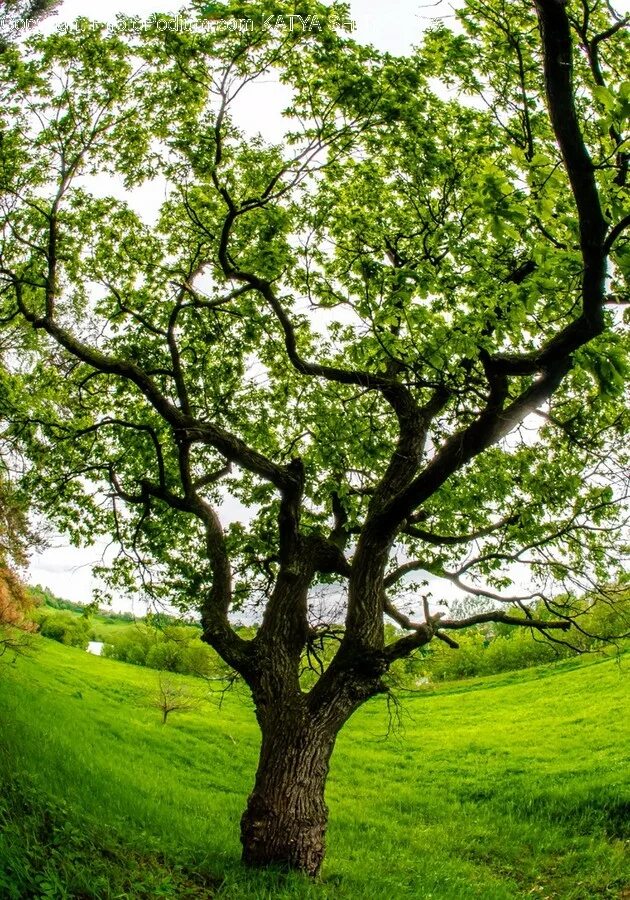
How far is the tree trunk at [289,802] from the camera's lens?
24.9 feet

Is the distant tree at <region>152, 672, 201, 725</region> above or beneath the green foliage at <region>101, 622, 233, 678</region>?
above

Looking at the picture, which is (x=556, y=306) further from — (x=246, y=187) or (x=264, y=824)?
(x=264, y=824)

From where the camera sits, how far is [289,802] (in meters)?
7.76

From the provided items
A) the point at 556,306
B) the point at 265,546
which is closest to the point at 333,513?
the point at 265,546

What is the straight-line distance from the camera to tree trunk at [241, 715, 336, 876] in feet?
24.9

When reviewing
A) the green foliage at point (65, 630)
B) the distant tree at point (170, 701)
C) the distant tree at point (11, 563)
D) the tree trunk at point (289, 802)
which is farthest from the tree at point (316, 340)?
the green foliage at point (65, 630)

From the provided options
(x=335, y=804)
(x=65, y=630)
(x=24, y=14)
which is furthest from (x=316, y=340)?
(x=65, y=630)

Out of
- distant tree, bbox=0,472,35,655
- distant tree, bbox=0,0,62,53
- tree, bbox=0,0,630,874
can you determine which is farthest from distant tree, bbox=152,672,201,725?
distant tree, bbox=0,0,62,53

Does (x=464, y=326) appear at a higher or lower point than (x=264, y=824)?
higher

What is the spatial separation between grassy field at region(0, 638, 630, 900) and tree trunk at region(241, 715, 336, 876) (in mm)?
444

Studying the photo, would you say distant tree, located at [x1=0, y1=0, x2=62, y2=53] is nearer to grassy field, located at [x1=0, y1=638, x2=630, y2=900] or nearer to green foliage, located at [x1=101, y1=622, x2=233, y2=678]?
grassy field, located at [x1=0, y1=638, x2=630, y2=900]

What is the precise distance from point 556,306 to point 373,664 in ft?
18.4

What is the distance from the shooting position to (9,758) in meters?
9.48

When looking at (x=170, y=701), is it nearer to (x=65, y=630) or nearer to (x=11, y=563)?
(x=11, y=563)
